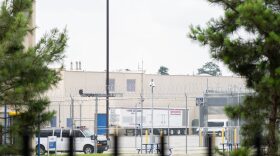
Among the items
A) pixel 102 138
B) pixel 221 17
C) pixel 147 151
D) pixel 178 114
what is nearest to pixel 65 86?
pixel 178 114

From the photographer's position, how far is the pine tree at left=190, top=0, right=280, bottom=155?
29.6 ft

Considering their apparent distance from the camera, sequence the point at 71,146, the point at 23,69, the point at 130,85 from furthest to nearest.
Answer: the point at 130,85 < the point at 23,69 < the point at 71,146

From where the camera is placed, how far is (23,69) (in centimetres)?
1267

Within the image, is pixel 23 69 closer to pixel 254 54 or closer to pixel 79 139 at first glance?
pixel 254 54

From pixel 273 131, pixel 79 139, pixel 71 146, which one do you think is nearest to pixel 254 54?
pixel 273 131

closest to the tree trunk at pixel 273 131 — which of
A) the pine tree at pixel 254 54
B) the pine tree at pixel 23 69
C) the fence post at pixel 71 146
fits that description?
the pine tree at pixel 254 54

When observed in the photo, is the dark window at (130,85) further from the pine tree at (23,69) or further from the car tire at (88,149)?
the pine tree at (23,69)

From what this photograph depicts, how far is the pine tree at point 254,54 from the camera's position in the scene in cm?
903

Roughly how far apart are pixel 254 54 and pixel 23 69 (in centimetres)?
478

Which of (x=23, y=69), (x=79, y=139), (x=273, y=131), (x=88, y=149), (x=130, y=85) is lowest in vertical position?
(x=88, y=149)

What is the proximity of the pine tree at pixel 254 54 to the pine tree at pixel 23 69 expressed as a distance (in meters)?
3.96

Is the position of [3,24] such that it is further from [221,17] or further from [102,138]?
[102,138]

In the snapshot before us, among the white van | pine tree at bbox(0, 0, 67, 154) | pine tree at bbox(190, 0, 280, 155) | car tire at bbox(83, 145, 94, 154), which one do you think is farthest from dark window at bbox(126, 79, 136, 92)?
pine tree at bbox(190, 0, 280, 155)

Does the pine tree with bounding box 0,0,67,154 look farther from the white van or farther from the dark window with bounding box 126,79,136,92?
the dark window with bounding box 126,79,136,92
